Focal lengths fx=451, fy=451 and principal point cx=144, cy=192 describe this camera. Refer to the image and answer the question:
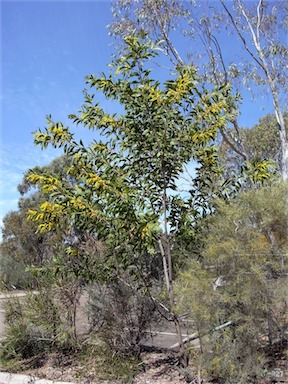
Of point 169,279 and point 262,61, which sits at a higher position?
point 262,61

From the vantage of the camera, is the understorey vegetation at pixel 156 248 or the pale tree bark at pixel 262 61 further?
the pale tree bark at pixel 262 61

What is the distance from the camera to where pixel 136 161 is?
6.30m

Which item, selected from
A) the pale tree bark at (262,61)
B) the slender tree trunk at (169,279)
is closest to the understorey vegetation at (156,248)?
the slender tree trunk at (169,279)

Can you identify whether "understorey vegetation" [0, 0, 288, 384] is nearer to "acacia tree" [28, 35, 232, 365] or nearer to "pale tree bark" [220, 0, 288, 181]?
"acacia tree" [28, 35, 232, 365]

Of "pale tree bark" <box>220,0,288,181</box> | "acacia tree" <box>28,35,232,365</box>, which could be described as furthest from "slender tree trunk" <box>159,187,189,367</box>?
"pale tree bark" <box>220,0,288,181</box>

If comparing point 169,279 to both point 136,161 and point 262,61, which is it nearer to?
point 136,161

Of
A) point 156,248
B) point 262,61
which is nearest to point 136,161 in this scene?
point 156,248

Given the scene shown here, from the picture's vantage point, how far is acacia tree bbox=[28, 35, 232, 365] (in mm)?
5859

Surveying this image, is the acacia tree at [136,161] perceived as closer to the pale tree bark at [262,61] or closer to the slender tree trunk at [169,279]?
the slender tree trunk at [169,279]

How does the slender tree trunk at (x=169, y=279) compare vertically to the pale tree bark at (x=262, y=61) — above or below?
below

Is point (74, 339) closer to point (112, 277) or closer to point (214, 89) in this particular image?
point (112, 277)

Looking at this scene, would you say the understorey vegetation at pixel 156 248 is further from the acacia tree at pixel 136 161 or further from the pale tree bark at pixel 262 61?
the pale tree bark at pixel 262 61

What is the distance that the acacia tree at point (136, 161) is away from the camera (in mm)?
5859

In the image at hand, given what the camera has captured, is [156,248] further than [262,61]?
No
